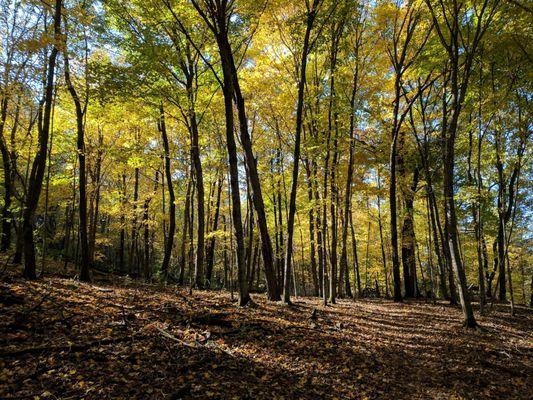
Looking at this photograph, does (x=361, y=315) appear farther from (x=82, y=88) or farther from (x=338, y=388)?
(x=82, y=88)

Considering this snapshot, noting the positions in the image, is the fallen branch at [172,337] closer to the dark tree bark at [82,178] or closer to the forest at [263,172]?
the forest at [263,172]

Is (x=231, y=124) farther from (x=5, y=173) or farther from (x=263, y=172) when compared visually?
(x=5, y=173)

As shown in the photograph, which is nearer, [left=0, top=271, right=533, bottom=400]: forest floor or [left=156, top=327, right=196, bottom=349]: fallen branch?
[left=0, top=271, right=533, bottom=400]: forest floor

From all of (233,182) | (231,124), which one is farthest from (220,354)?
(231,124)

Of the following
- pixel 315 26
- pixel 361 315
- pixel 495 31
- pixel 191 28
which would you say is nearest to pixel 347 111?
pixel 315 26

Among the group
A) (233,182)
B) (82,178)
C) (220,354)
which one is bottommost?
(220,354)

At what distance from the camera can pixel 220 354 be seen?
5.64m

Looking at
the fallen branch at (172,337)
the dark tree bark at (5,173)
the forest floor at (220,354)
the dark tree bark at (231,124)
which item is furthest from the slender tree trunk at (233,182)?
the dark tree bark at (5,173)

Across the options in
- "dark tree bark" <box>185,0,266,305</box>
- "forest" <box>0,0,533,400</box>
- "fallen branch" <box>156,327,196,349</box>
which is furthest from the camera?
"dark tree bark" <box>185,0,266,305</box>

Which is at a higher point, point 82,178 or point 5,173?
point 5,173

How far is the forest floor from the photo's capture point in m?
4.29

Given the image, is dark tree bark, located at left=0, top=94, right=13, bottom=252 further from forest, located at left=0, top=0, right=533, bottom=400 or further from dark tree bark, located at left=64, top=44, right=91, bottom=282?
dark tree bark, located at left=64, top=44, right=91, bottom=282

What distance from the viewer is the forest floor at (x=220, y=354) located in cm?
429

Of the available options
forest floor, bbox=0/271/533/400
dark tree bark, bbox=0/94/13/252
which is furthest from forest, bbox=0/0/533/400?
dark tree bark, bbox=0/94/13/252
